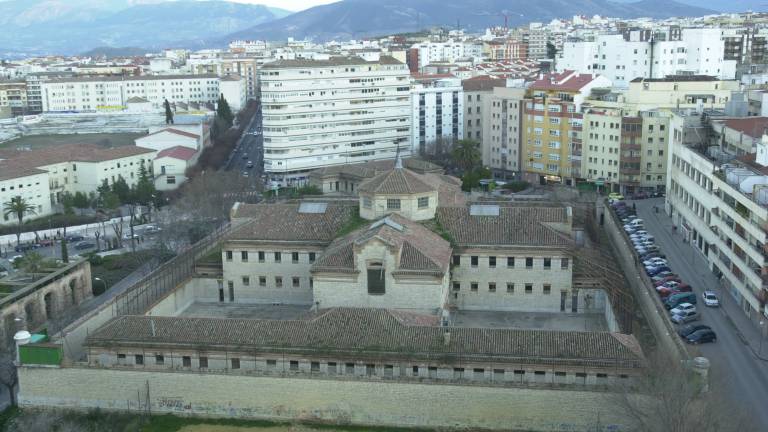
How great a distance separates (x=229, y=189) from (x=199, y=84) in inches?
3596

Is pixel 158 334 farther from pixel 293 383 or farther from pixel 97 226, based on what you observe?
pixel 97 226

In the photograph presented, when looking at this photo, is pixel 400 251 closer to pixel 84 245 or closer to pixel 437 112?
pixel 84 245

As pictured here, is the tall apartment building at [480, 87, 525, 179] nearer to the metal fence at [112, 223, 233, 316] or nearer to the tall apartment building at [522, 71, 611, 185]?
the tall apartment building at [522, 71, 611, 185]

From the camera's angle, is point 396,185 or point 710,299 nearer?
point 710,299

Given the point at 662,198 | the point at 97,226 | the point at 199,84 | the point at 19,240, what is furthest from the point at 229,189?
the point at 199,84

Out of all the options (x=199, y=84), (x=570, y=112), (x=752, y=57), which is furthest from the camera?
(x=199, y=84)

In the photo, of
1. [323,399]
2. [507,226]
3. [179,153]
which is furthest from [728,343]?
[179,153]

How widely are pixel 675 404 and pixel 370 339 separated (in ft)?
40.0

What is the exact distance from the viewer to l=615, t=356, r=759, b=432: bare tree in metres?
25.9

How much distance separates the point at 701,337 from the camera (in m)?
38.4

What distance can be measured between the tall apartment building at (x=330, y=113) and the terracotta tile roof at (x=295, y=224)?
135 ft

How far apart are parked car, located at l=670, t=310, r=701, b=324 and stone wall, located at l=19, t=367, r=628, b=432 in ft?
42.4

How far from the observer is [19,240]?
67062 mm

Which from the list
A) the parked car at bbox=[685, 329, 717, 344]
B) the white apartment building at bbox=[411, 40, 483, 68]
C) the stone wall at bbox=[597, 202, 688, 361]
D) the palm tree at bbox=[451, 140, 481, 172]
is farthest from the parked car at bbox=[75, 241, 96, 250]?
the white apartment building at bbox=[411, 40, 483, 68]
